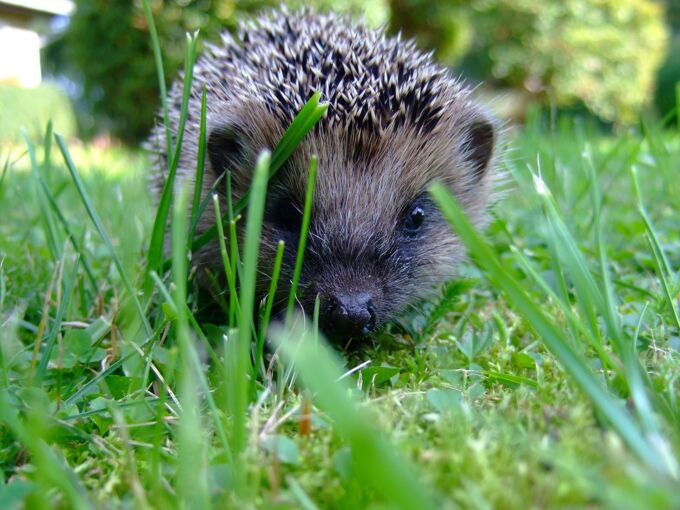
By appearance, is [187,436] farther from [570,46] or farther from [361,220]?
[570,46]

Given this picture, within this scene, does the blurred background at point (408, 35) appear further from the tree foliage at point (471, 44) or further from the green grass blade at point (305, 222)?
the green grass blade at point (305, 222)

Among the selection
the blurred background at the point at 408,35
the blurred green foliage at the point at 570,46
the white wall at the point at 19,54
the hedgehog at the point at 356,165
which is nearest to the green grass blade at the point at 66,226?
the hedgehog at the point at 356,165

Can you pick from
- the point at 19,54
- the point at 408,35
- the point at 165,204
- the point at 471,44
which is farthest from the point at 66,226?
the point at 19,54

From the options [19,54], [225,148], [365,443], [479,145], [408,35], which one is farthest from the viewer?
[19,54]

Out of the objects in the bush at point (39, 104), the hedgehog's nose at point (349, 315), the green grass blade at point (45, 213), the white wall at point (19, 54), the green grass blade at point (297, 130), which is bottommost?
the bush at point (39, 104)

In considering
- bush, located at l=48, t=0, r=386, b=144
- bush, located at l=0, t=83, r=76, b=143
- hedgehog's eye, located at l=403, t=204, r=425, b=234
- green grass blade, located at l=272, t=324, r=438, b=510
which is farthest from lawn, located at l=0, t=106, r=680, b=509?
bush, located at l=0, t=83, r=76, b=143

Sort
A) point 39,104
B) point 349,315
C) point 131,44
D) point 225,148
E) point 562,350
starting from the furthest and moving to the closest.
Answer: point 39,104, point 131,44, point 225,148, point 349,315, point 562,350

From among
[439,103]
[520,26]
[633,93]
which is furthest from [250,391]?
[633,93]
